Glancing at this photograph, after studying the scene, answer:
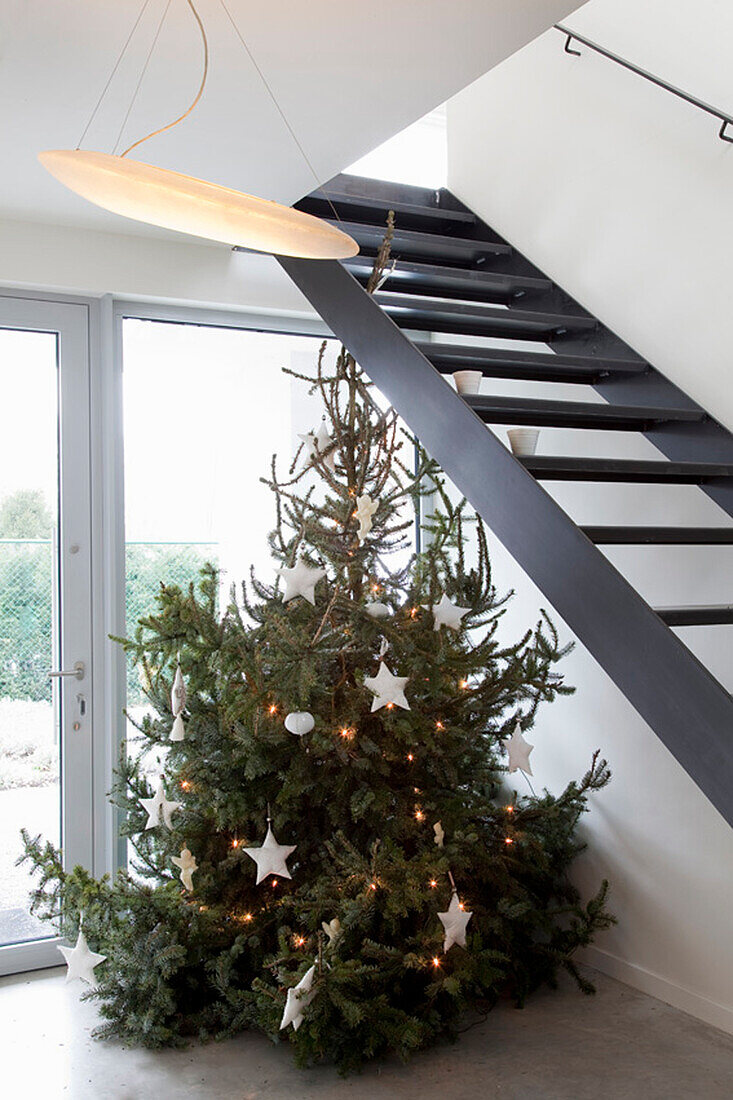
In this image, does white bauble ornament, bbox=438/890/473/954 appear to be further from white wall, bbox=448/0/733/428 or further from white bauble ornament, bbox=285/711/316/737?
white wall, bbox=448/0/733/428

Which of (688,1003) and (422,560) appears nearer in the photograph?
(688,1003)

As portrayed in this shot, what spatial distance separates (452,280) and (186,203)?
182cm

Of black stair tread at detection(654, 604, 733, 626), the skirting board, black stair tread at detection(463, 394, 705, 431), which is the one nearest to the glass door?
black stair tread at detection(463, 394, 705, 431)

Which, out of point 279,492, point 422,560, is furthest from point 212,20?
point 422,560

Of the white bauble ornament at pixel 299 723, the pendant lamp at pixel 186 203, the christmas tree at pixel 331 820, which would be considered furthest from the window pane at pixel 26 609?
the pendant lamp at pixel 186 203

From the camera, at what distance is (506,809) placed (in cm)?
316

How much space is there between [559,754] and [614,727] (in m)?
0.34

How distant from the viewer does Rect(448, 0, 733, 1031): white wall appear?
9.59 ft

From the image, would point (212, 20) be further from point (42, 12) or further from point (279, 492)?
point (279, 492)

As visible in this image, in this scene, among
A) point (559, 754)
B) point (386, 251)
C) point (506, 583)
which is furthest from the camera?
point (506, 583)

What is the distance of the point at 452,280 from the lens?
132 inches

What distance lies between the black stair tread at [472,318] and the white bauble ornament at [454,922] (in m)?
1.71

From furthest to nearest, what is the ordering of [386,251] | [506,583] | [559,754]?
[506,583]
[559,754]
[386,251]

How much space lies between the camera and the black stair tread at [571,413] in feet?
8.63
